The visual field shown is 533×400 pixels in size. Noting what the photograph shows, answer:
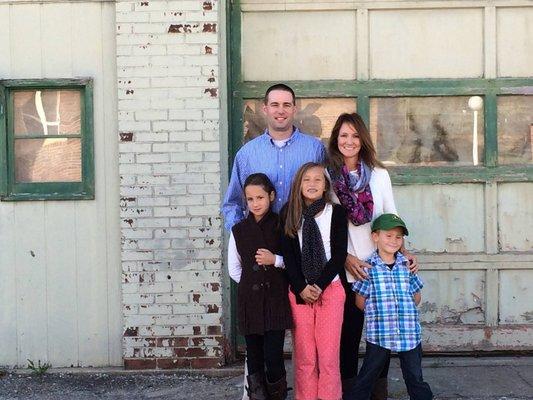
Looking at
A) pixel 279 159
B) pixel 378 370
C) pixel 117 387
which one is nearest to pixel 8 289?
pixel 117 387

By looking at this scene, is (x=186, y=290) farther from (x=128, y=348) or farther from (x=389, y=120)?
(x=389, y=120)

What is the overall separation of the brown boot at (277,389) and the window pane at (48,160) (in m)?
→ 2.25

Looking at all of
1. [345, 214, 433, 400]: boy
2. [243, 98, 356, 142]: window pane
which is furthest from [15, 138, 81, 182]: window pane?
[345, 214, 433, 400]: boy

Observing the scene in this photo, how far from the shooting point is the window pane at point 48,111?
6676 millimetres

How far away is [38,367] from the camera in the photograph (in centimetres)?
671

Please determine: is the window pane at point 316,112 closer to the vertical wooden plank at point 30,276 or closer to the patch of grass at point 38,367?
the vertical wooden plank at point 30,276

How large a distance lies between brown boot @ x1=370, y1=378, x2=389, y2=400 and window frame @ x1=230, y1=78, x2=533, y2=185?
1747 millimetres

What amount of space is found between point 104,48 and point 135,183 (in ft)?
3.22

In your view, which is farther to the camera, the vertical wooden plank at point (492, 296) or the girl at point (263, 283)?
the vertical wooden plank at point (492, 296)

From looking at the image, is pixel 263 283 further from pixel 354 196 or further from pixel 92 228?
pixel 92 228

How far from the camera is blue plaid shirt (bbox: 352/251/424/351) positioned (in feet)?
17.1

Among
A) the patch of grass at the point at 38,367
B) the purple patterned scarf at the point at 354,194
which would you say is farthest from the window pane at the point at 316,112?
the patch of grass at the point at 38,367

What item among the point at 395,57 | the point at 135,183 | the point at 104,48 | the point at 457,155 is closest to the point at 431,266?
the point at 457,155

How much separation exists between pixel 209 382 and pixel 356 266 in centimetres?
166
